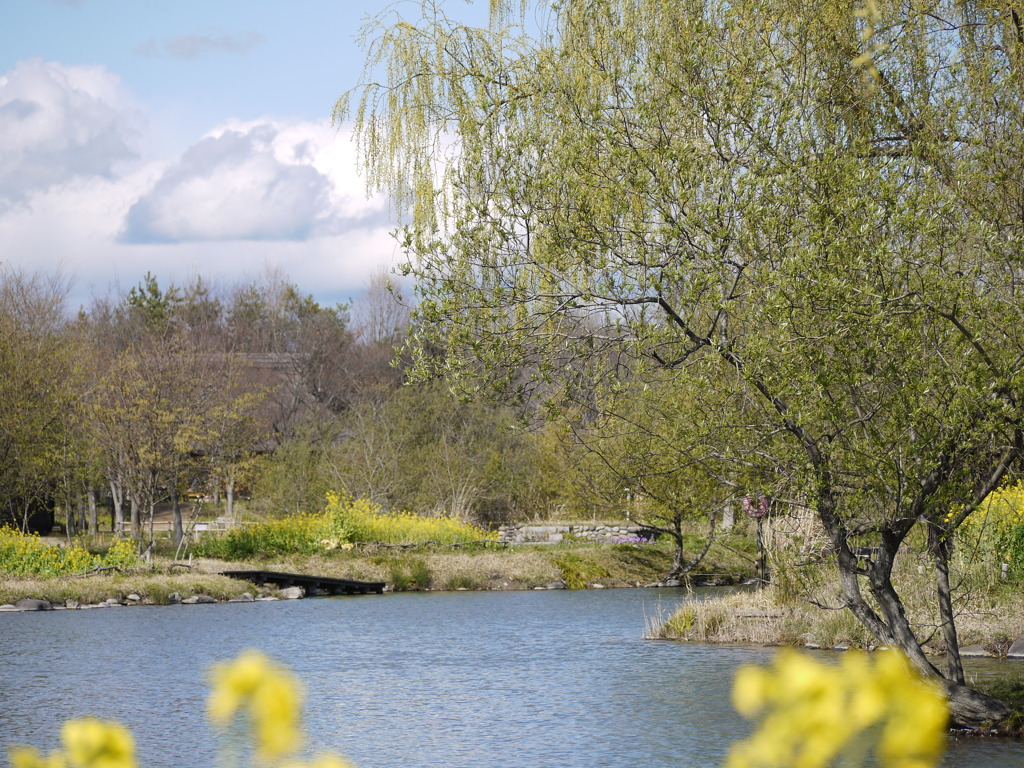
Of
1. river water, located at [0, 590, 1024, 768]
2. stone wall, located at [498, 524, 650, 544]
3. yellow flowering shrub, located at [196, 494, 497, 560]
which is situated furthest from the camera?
stone wall, located at [498, 524, 650, 544]

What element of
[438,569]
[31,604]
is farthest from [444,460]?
[31,604]

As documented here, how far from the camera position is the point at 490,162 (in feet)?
31.5

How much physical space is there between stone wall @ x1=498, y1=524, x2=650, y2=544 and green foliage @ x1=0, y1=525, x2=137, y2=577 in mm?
11561

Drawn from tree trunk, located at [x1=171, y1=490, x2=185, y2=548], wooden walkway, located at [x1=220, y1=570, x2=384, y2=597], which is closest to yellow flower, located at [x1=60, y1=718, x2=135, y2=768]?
wooden walkway, located at [x1=220, y1=570, x2=384, y2=597]

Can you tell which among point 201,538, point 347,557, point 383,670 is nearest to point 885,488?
point 383,670

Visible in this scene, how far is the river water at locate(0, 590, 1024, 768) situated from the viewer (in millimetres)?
10180

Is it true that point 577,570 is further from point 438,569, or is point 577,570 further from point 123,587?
point 123,587

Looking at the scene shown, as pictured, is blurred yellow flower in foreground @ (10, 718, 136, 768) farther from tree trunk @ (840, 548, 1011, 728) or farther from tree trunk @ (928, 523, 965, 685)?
tree trunk @ (928, 523, 965, 685)

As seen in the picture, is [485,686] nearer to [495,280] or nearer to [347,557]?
[495,280]

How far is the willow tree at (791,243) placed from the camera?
8430 millimetres

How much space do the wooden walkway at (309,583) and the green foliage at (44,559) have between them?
2462mm

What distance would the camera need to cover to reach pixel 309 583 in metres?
26.1

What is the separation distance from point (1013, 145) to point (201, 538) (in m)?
25.9

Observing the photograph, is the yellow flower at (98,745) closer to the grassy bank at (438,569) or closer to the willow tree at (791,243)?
the willow tree at (791,243)
